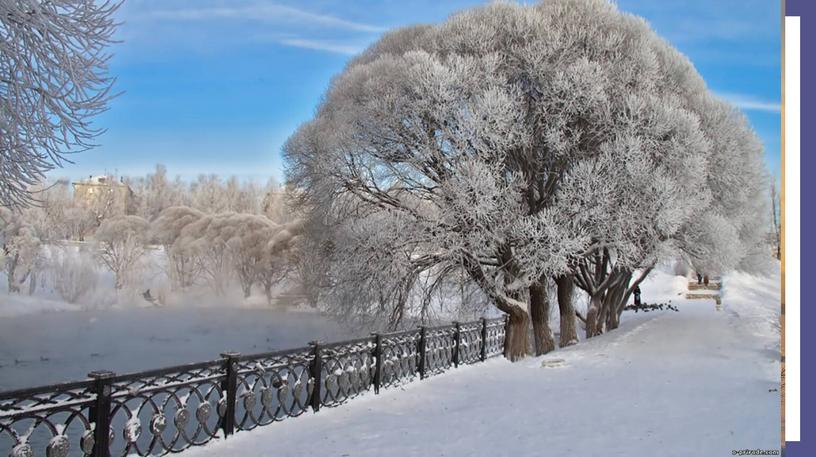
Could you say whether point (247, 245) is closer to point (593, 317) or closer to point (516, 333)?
point (593, 317)

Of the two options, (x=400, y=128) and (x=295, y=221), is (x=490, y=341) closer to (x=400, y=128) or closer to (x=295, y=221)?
(x=400, y=128)

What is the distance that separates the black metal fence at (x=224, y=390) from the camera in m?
4.50

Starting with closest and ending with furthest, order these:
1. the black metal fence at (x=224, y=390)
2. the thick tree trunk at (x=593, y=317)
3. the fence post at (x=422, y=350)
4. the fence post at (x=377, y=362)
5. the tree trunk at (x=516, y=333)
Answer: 1. the black metal fence at (x=224, y=390)
2. the fence post at (x=377, y=362)
3. the fence post at (x=422, y=350)
4. the tree trunk at (x=516, y=333)
5. the thick tree trunk at (x=593, y=317)

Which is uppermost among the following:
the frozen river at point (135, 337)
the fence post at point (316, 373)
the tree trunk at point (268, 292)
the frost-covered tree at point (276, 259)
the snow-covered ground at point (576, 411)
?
the frost-covered tree at point (276, 259)

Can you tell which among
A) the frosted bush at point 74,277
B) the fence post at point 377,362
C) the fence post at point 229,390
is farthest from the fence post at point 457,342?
the frosted bush at point 74,277

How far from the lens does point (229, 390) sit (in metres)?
6.23

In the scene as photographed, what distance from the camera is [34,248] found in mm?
29516

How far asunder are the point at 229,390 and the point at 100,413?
5.04 ft

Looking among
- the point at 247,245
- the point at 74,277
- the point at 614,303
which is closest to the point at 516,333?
the point at 614,303

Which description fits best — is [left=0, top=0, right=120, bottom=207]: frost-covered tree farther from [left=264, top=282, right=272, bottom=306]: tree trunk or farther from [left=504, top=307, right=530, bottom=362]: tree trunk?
[left=264, top=282, right=272, bottom=306]: tree trunk

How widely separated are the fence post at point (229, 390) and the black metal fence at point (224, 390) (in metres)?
0.01

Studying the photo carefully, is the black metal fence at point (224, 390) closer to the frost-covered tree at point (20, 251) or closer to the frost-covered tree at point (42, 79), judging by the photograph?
the frost-covered tree at point (42, 79)

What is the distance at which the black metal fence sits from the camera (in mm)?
4505

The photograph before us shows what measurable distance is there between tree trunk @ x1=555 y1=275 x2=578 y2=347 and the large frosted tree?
6.42ft
